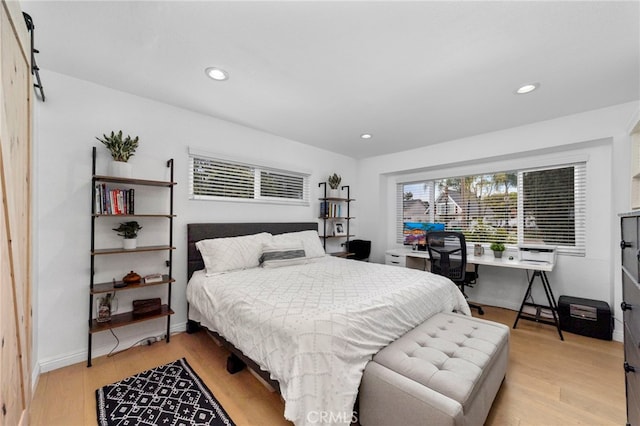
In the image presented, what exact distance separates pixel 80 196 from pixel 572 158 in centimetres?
506

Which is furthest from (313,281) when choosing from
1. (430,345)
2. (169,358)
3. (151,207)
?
(151,207)

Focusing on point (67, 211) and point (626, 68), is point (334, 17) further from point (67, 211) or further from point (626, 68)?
point (67, 211)

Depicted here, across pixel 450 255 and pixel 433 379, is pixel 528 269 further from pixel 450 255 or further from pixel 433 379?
pixel 433 379

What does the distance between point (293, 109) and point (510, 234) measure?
3362mm

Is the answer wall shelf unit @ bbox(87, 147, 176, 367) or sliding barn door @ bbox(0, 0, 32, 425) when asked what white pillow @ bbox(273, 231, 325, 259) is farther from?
sliding barn door @ bbox(0, 0, 32, 425)

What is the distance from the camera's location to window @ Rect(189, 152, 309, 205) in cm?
291

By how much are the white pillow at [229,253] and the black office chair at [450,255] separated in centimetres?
221

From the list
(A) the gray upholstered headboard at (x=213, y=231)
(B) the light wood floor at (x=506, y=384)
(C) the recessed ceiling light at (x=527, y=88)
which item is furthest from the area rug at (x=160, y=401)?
(C) the recessed ceiling light at (x=527, y=88)

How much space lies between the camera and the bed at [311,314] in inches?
51.1

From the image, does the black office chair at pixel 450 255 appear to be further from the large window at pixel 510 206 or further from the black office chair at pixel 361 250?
the black office chair at pixel 361 250

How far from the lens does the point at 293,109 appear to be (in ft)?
8.97

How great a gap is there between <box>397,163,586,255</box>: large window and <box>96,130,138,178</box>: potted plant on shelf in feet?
13.2

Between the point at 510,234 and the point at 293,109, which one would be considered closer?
the point at 293,109

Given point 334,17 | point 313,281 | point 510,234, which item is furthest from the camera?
point 510,234
